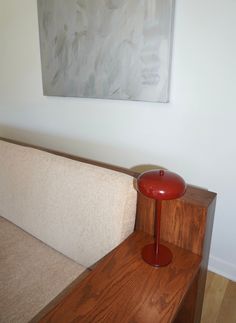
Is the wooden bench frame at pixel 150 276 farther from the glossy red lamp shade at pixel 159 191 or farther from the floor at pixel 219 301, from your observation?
the floor at pixel 219 301

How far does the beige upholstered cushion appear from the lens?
0.96m

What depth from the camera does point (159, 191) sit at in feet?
2.46

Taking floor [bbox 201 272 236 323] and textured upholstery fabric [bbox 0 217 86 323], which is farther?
floor [bbox 201 272 236 323]

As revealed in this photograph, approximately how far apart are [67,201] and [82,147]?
897 millimetres

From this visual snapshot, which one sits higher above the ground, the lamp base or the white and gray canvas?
the white and gray canvas

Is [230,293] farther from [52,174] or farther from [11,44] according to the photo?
[11,44]

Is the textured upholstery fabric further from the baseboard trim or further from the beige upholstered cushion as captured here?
the baseboard trim

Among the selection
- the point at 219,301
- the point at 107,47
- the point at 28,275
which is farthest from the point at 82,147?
the point at 219,301

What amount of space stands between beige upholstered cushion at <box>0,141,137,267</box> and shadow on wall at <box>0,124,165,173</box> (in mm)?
624

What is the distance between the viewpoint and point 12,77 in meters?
2.23

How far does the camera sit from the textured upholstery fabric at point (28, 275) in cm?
87

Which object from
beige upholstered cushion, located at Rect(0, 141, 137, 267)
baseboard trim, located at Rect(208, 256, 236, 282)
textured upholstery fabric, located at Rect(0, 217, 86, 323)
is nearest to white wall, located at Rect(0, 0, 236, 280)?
baseboard trim, located at Rect(208, 256, 236, 282)

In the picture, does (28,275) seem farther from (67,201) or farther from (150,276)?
(150,276)

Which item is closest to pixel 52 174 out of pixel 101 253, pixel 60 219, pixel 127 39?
pixel 60 219
